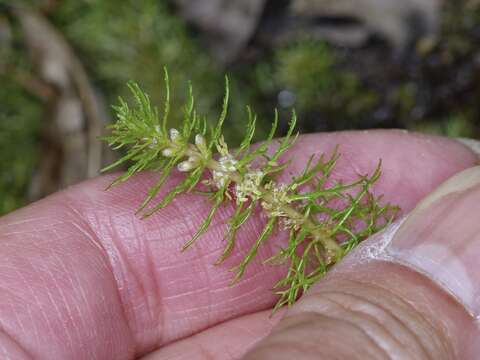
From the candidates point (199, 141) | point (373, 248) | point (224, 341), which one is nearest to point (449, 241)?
point (373, 248)

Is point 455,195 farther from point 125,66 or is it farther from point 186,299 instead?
point 125,66

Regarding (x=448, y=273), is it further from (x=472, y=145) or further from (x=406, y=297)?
(x=472, y=145)

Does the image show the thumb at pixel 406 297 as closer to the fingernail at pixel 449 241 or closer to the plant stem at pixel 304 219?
the fingernail at pixel 449 241

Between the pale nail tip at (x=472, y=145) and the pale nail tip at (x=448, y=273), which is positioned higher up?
the pale nail tip at (x=472, y=145)

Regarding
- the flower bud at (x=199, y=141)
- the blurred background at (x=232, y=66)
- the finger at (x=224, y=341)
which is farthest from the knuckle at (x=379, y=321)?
the blurred background at (x=232, y=66)

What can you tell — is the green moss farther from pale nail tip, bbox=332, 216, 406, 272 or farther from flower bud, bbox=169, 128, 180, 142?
pale nail tip, bbox=332, 216, 406, 272

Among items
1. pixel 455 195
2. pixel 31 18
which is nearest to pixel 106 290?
pixel 455 195
